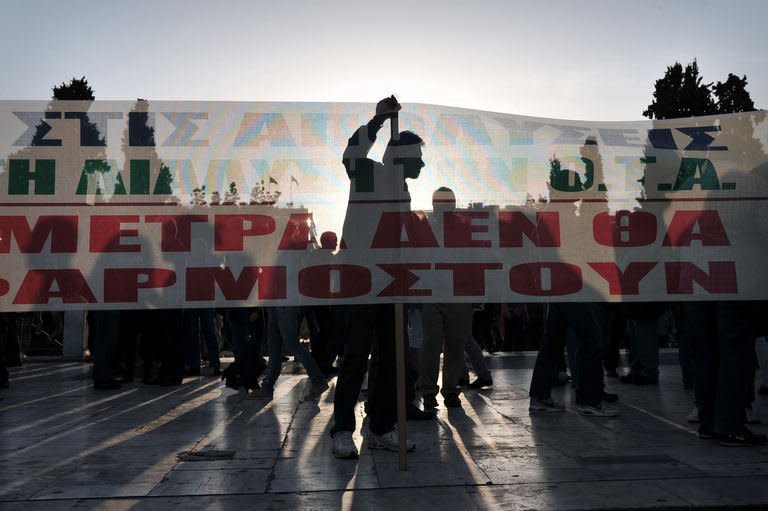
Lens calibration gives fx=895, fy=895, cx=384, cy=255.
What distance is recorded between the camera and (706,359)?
6.43m

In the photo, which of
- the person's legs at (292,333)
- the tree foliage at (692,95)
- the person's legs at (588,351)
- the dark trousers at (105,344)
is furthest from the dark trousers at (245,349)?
the tree foliage at (692,95)

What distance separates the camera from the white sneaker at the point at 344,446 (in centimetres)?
566

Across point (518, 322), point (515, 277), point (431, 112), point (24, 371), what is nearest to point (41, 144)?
point (431, 112)

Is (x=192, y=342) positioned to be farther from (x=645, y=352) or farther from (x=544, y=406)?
(x=544, y=406)

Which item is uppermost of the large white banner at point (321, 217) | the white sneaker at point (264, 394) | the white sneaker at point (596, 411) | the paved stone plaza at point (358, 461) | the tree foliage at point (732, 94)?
the tree foliage at point (732, 94)

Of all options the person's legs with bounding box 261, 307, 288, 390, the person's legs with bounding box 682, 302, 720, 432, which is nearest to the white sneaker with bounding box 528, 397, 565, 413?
the person's legs with bounding box 682, 302, 720, 432

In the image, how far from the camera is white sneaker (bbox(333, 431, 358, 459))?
18.6ft

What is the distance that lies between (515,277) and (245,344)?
4792 millimetres

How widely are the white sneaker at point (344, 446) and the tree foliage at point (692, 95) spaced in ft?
177

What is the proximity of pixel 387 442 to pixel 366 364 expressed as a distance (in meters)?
0.53

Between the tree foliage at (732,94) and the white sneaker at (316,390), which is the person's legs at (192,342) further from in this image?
the tree foliage at (732,94)

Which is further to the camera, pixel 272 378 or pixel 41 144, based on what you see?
pixel 272 378

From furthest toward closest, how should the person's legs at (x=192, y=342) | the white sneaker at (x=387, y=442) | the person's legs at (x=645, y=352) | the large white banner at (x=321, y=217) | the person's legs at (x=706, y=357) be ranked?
the person's legs at (x=192, y=342)
the person's legs at (x=645, y=352)
the person's legs at (x=706, y=357)
the white sneaker at (x=387, y=442)
the large white banner at (x=321, y=217)

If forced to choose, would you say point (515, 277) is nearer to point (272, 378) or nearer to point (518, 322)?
point (272, 378)
